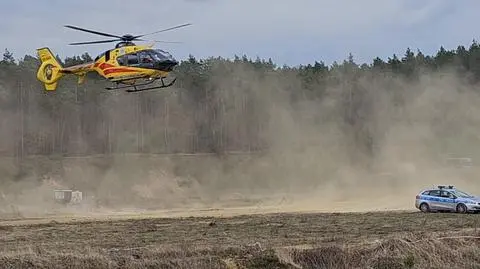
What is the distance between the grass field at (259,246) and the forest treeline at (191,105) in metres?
55.3

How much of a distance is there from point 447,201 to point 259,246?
19.2m

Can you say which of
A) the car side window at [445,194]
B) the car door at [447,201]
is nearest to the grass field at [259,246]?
the car door at [447,201]

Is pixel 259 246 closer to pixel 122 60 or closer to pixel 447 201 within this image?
pixel 122 60

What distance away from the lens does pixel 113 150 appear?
A: 94250mm

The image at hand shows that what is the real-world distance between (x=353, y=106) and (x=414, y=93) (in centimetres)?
800

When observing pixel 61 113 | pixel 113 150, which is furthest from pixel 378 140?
pixel 61 113

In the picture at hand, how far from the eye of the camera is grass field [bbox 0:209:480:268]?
25.2m

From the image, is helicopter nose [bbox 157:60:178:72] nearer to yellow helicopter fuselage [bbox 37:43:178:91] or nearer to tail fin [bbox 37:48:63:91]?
yellow helicopter fuselage [bbox 37:43:178:91]

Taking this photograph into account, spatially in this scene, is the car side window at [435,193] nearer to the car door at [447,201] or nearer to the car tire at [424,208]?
the car door at [447,201]

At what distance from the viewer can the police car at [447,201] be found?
137 feet

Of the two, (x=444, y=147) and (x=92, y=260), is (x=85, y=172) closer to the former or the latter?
(x=444, y=147)

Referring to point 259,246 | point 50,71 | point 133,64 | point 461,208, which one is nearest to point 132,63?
point 133,64

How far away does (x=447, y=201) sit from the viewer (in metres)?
42.7

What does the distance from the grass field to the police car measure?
4.03 m
